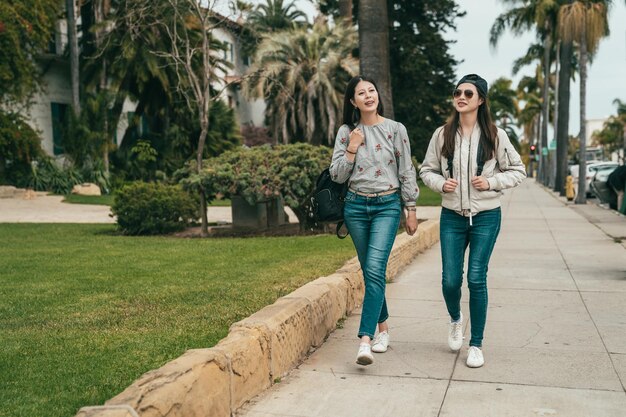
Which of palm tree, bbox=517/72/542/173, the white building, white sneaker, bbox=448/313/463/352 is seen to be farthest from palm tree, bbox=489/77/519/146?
white sneaker, bbox=448/313/463/352

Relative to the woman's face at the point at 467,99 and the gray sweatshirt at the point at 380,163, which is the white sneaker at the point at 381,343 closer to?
the gray sweatshirt at the point at 380,163

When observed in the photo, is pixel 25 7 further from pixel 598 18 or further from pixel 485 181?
pixel 485 181

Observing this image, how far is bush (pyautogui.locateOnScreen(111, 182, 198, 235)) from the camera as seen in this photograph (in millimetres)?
14812

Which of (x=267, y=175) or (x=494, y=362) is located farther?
(x=267, y=175)

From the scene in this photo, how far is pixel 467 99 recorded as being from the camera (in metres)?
5.11

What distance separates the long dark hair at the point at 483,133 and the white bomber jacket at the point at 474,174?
0.11ft

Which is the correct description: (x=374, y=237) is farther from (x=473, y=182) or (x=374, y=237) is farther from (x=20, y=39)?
(x=20, y=39)

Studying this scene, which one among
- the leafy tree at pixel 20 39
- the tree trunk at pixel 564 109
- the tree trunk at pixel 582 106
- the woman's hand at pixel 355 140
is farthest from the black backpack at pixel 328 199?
the tree trunk at pixel 564 109

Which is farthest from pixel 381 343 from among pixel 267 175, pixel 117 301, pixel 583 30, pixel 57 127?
pixel 57 127

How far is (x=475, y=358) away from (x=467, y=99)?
170cm

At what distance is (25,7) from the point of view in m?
24.7

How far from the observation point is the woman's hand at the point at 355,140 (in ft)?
16.7

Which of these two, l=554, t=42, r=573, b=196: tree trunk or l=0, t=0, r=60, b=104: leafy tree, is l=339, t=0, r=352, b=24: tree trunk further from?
l=0, t=0, r=60, b=104: leafy tree

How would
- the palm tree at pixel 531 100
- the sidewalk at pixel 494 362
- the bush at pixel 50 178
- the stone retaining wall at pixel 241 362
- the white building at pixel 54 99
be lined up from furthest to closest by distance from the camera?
the palm tree at pixel 531 100
the white building at pixel 54 99
the bush at pixel 50 178
the sidewalk at pixel 494 362
the stone retaining wall at pixel 241 362
